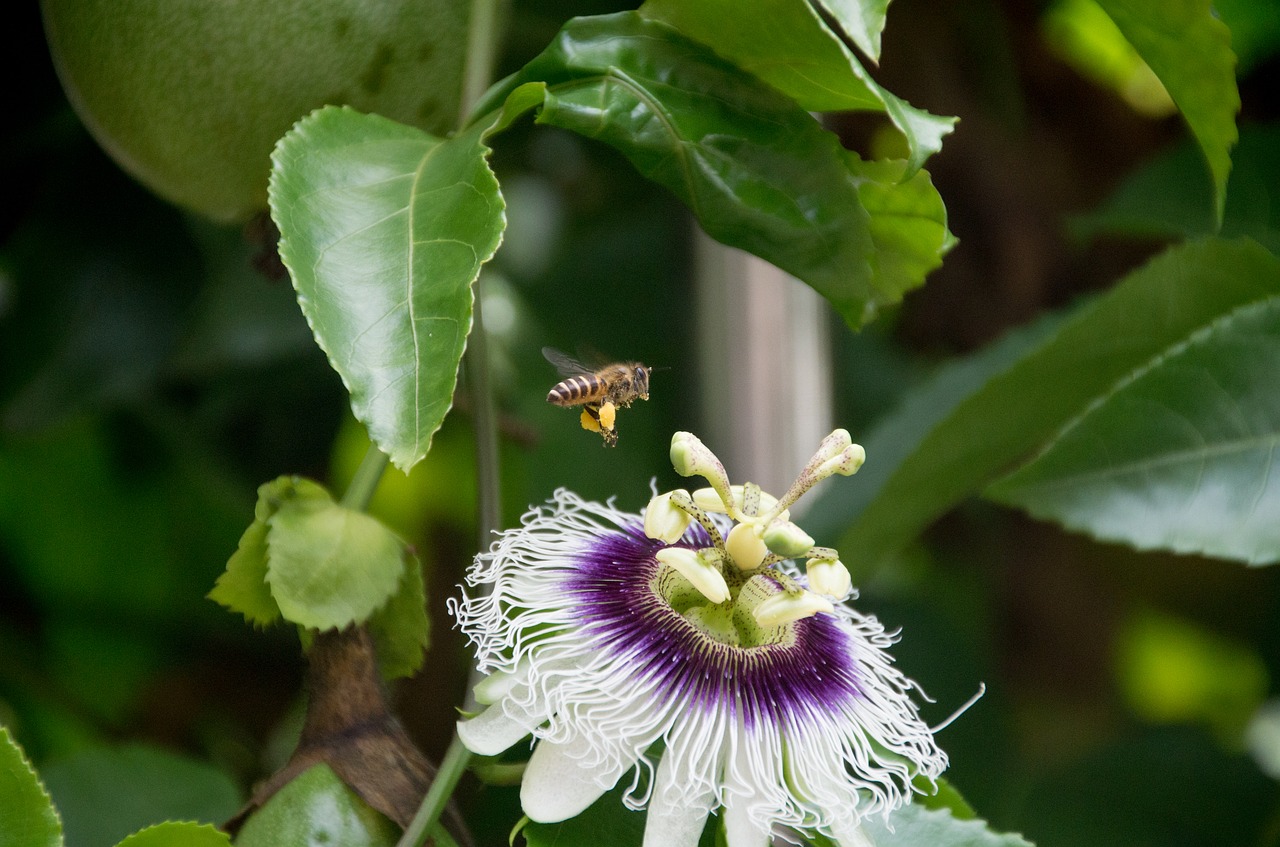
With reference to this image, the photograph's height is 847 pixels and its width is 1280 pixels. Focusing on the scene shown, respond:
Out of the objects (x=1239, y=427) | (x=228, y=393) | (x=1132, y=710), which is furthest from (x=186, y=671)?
(x=1132, y=710)

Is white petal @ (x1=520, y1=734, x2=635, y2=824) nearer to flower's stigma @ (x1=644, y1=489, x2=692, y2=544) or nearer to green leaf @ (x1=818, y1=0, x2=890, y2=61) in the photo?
flower's stigma @ (x1=644, y1=489, x2=692, y2=544)

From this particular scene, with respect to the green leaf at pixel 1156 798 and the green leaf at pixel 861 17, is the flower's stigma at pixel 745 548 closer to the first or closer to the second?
the green leaf at pixel 861 17

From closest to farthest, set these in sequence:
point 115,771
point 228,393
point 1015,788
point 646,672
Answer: point 646,672 < point 115,771 < point 228,393 < point 1015,788

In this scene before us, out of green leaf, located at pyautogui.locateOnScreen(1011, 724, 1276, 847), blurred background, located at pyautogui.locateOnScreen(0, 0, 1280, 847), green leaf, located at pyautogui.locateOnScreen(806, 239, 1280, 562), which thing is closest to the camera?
green leaf, located at pyautogui.locateOnScreen(806, 239, 1280, 562)

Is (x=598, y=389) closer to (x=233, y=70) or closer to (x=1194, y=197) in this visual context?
(x=233, y=70)

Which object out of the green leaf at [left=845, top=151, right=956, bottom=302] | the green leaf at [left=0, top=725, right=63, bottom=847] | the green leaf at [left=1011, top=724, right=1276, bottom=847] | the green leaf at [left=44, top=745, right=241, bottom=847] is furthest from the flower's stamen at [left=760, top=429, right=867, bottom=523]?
the green leaf at [left=1011, top=724, right=1276, bottom=847]

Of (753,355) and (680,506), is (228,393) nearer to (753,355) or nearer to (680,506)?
(753,355)

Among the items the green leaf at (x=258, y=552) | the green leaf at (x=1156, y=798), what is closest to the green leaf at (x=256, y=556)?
the green leaf at (x=258, y=552)
